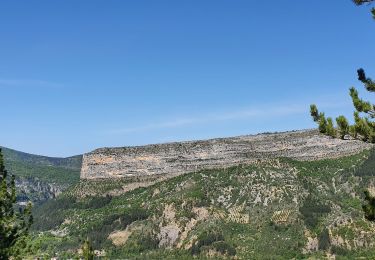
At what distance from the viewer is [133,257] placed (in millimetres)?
105438

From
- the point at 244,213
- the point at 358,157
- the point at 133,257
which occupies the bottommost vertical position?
the point at 133,257

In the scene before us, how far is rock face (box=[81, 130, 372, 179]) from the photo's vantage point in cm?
13650

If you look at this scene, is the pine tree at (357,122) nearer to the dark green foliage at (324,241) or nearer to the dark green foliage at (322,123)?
the dark green foliage at (322,123)

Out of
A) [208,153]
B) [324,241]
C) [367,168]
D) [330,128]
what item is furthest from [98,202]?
[330,128]

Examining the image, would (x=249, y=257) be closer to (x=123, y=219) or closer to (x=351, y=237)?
(x=351, y=237)

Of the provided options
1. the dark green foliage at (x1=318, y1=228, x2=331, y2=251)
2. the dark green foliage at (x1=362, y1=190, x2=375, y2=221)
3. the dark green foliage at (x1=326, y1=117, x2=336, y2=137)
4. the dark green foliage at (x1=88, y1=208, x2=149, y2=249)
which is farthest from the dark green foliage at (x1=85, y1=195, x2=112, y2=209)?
the dark green foliage at (x1=326, y1=117, x2=336, y2=137)

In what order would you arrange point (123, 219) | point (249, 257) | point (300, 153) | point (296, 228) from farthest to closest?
point (300, 153)
point (123, 219)
point (296, 228)
point (249, 257)

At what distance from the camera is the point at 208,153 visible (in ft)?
471

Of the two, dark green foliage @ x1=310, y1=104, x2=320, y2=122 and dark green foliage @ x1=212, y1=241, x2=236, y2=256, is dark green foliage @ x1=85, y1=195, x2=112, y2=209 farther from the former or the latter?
dark green foliage @ x1=310, y1=104, x2=320, y2=122

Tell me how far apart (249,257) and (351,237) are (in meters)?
19.0

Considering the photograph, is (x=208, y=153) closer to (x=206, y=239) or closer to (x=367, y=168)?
(x=367, y=168)

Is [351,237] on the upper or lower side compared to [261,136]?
lower

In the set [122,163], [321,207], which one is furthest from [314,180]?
[122,163]

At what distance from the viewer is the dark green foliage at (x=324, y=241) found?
325 feet
